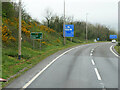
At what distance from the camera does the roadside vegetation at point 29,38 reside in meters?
12.7

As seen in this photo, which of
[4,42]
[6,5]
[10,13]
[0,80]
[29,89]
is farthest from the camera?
[10,13]

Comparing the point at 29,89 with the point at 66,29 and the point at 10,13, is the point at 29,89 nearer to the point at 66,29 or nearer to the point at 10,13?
the point at 10,13

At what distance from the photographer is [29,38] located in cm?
2761

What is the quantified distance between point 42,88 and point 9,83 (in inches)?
74.5

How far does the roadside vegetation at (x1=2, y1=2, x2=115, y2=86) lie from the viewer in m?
12.7

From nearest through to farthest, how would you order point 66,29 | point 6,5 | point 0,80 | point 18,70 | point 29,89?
point 29,89 → point 0,80 → point 18,70 → point 6,5 → point 66,29

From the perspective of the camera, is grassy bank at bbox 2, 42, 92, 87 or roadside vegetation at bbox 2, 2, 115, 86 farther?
roadside vegetation at bbox 2, 2, 115, 86

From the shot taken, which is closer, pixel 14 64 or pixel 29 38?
pixel 14 64

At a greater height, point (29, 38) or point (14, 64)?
point (29, 38)

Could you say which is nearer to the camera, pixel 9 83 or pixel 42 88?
pixel 42 88

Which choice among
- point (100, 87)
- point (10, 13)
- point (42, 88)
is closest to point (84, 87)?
point (100, 87)

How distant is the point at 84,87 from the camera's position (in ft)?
24.1

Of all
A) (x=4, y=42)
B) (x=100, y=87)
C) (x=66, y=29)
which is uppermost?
(x=66, y=29)

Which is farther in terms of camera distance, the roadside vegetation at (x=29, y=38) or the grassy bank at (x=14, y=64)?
the roadside vegetation at (x=29, y=38)
